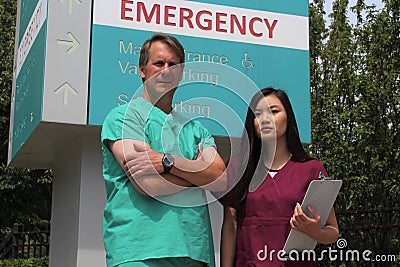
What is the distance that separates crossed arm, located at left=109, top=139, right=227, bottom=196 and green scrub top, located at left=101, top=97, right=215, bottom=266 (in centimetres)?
3

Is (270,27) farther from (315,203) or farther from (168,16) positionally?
(315,203)

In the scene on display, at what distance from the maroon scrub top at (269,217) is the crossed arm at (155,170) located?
227mm

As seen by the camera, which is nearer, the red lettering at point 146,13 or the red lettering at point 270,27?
the red lettering at point 146,13

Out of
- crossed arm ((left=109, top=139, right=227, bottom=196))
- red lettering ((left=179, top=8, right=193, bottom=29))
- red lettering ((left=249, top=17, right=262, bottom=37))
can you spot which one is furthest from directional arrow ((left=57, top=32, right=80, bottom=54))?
crossed arm ((left=109, top=139, right=227, bottom=196))

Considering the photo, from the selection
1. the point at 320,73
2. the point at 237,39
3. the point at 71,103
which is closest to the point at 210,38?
the point at 237,39

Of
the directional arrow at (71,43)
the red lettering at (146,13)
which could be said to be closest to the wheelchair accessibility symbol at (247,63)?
the red lettering at (146,13)

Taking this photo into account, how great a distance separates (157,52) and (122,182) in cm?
59

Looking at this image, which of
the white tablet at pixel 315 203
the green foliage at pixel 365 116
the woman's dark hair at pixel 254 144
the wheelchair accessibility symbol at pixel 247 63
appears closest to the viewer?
the white tablet at pixel 315 203

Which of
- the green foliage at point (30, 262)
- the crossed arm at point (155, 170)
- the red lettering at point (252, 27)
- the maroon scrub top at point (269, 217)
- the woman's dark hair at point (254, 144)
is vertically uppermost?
the red lettering at point (252, 27)

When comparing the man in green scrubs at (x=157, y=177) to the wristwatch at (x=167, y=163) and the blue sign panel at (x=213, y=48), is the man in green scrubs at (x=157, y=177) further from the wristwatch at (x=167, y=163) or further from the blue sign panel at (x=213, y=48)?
the blue sign panel at (x=213, y=48)

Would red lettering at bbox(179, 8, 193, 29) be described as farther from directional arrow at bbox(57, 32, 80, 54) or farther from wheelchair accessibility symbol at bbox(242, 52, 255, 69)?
directional arrow at bbox(57, 32, 80, 54)

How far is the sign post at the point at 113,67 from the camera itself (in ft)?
15.5

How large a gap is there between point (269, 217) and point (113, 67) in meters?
2.31

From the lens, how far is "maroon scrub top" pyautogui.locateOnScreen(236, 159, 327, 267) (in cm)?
286
